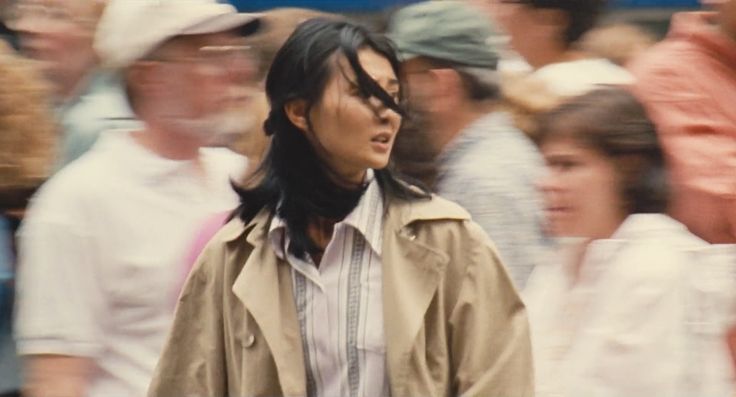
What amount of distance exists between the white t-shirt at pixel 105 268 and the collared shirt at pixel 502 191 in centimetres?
76

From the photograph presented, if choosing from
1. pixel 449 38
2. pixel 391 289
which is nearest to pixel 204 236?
pixel 391 289

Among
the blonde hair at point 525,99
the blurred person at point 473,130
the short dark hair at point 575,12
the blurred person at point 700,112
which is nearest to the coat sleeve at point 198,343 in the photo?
the blurred person at point 473,130

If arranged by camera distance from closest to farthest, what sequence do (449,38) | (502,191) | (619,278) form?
(619,278)
(502,191)
(449,38)

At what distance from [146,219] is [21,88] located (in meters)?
0.74

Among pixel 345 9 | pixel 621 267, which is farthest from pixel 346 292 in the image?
pixel 345 9

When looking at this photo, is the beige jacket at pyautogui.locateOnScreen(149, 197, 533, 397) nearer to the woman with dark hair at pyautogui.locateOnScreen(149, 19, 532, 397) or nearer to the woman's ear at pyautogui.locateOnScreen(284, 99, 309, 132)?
the woman with dark hair at pyautogui.locateOnScreen(149, 19, 532, 397)

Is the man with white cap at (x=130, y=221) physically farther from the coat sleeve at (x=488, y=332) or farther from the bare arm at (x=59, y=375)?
the coat sleeve at (x=488, y=332)

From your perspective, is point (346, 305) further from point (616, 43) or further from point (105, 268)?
point (616, 43)

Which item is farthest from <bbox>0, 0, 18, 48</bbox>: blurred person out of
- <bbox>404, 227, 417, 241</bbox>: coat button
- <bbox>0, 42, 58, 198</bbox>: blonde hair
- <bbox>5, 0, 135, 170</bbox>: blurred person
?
<bbox>404, 227, 417, 241</bbox>: coat button

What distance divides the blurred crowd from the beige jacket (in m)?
0.02

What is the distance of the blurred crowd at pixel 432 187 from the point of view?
4.58m

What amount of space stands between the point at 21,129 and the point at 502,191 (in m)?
1.30

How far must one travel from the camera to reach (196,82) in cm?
521

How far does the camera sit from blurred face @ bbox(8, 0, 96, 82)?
6.69 metres
